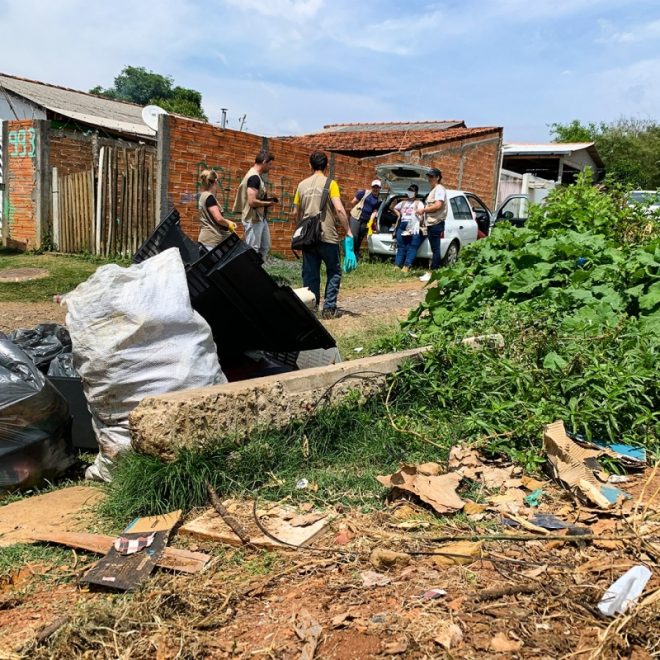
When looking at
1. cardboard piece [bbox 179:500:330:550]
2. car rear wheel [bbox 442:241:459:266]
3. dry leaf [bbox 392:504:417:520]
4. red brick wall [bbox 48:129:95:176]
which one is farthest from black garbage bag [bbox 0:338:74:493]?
red brick wall [bbox 48:129:95:176]

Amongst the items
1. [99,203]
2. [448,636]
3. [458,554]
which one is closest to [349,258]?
[99,203]

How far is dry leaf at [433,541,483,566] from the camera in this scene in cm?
239

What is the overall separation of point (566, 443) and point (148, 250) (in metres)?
3.15

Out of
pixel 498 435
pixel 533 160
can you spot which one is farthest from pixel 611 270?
pixel 533 160

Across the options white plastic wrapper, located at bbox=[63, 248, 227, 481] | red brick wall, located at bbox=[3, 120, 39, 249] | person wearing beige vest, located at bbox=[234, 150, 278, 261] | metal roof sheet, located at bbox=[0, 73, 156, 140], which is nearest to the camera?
white plastic wrapper, located at bbox=[63, 248, 227, 481]

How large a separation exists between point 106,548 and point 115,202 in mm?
10679

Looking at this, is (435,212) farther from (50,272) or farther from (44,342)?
(44,342)

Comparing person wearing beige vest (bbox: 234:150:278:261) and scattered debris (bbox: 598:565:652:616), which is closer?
scattered debris (bbox: 598:565:652:616)

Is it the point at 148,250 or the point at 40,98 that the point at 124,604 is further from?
the point at 40,98

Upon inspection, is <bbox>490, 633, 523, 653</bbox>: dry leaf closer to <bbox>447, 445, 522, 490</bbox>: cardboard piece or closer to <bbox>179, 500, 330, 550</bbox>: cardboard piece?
<bbox>179, 500, 330, 550</bbox>: cardboard piece

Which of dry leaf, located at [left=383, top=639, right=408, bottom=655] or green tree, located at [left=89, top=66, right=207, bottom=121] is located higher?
green tree, located at [left=89, top=66, right=207, bottom=121]

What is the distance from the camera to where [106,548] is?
263 cm

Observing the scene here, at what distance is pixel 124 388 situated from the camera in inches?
135

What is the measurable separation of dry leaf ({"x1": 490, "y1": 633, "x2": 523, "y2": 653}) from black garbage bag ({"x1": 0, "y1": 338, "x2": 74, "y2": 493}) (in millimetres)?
2561
